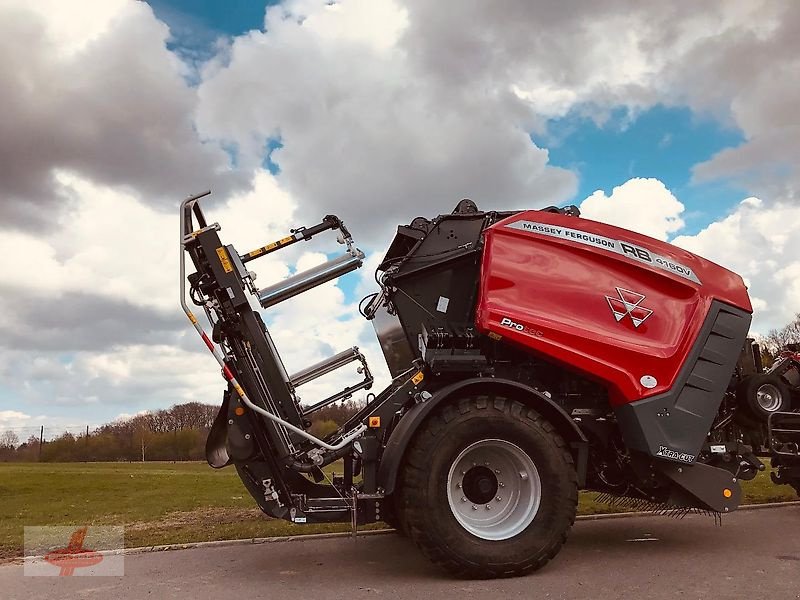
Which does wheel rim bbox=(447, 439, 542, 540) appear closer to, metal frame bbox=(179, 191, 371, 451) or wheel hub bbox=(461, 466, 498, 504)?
wheel hub bbox=(461, 466, 498, 504)

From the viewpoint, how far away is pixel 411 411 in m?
5.90

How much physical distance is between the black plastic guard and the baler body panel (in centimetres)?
10

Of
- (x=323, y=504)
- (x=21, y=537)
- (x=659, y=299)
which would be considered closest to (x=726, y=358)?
(x=659, y=299)

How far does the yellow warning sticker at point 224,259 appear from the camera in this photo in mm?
6152

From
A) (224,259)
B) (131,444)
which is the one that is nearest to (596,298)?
(224,259)

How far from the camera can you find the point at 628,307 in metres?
6.33

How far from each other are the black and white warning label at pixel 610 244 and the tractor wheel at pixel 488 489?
1.62 meters

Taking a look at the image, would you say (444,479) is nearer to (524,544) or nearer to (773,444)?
(524,544)

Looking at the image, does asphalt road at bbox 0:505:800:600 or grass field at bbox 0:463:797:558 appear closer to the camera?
asphalt road at bbox 0:505:800:600

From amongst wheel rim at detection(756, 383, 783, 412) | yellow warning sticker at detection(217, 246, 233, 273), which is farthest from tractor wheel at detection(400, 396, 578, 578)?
wheel rim at detection(756, 383, 783, 412)

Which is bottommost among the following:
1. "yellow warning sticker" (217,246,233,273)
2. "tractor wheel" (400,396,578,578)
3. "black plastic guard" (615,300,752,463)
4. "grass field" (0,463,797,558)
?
"grass field" (0,463,797,558)

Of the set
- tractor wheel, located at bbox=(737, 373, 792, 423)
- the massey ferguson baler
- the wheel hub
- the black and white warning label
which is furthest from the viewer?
tractor wheel, located at bbox=(737, 373, 792, 423)

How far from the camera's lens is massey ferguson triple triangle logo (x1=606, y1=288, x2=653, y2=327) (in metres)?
6.29

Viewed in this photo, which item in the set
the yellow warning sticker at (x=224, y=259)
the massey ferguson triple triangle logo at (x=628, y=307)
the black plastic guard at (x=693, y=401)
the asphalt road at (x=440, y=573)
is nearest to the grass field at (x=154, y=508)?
the asphalt road at (x=440, y=573)
